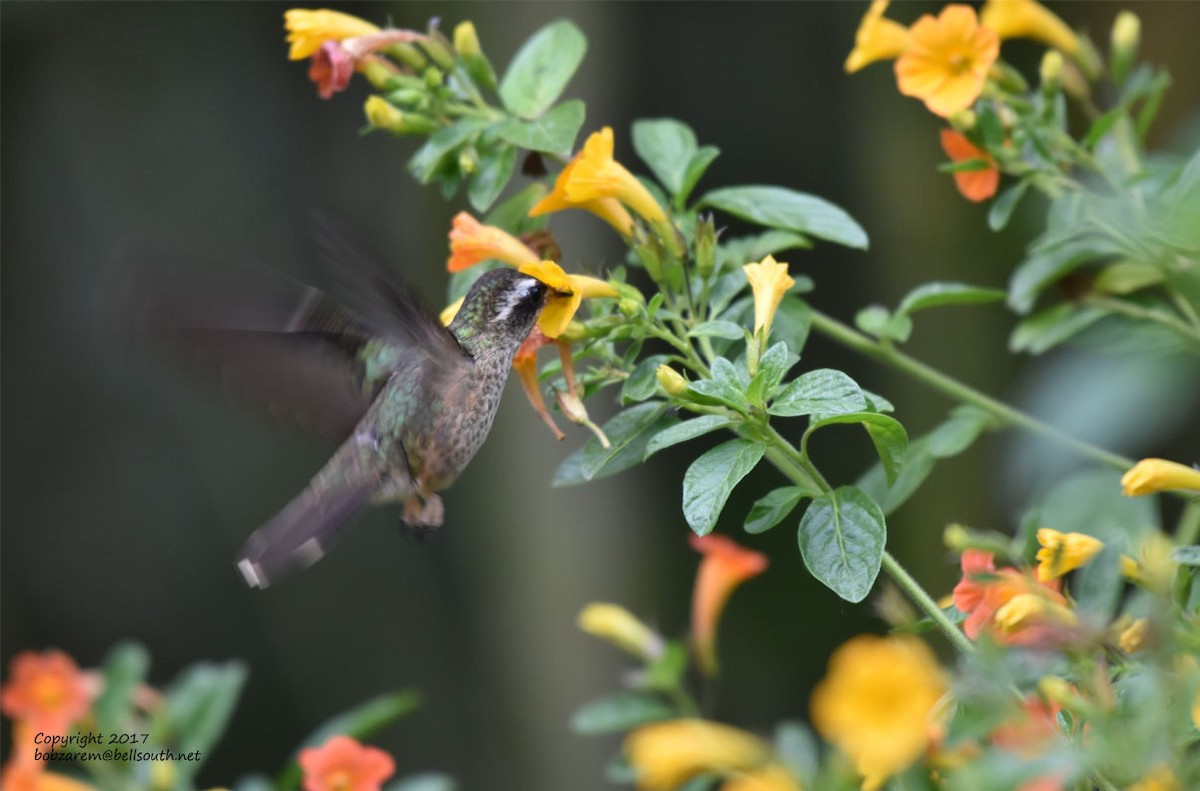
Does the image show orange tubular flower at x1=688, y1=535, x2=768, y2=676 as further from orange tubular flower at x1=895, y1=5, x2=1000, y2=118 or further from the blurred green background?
the blurred green background

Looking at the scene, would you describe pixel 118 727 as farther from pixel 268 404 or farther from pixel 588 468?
pixel 588 468

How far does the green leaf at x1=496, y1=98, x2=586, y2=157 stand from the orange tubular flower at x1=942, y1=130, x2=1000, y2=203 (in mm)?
442

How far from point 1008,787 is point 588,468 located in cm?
53

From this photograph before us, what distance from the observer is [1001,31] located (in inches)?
67.3

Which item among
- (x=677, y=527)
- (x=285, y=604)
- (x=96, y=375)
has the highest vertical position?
(x=96, y=375)

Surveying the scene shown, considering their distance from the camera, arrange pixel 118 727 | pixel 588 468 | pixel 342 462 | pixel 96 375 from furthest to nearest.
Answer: pixel 96 375, pixel 118 727, pixel 342 462, pixel 588 468


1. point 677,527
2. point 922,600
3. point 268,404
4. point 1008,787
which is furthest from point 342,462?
point 677,527

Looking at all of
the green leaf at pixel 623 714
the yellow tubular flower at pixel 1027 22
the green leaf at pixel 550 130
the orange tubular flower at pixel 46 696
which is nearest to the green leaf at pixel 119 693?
the orange tubular flower at pixel 46 696

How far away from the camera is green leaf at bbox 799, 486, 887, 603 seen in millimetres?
1001

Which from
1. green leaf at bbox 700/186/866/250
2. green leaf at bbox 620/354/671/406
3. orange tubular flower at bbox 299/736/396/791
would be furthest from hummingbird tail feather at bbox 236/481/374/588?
green leaf at bbox 700/186/866/250

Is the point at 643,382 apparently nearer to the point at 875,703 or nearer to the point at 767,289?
the point at 767,289

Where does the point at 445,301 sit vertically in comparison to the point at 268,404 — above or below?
below

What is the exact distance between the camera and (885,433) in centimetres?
104

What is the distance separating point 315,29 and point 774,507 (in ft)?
2.43
